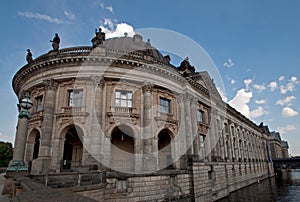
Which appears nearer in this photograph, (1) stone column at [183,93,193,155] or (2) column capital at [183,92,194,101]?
(1) stone column at [183,93,193,155]

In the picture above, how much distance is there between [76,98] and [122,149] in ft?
21.3

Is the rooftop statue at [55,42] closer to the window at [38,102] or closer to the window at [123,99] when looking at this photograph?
the window at [38,102]

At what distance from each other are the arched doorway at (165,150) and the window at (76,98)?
845 centimetres

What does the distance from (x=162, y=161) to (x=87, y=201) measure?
1983 cm

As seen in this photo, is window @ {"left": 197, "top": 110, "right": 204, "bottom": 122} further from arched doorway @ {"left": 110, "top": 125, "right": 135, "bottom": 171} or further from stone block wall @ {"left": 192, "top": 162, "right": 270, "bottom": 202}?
arched doorway @ {"left": 110, "top": 125, "right": 135, "bottom": 171}

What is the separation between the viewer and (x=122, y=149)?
20328mm

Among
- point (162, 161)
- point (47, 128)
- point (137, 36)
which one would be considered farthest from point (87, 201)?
point (137, 36)

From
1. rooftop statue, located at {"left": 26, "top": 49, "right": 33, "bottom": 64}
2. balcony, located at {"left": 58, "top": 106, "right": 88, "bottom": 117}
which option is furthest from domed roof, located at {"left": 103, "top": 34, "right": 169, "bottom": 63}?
balcony, located at {"left": 58, "top": 106, "right": 88, "bottom": 117}

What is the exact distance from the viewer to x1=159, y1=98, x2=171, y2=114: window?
21.3 metres

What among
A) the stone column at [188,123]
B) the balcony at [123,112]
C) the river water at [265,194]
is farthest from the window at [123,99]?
the river water at [265,194]

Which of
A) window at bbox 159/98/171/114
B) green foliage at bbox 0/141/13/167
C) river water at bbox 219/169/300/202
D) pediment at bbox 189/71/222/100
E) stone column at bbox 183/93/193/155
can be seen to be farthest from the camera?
green foliage at bbox 0/141/13/167

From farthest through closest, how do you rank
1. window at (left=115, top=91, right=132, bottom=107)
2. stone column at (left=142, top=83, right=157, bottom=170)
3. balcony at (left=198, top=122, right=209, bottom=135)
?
1. balcony at (left=198, top=122, right=209, bottom=135)
2. window at (left=115, top=91, right=132, bottom=107)
3. stone column at (left=142, top=83, right=157, bottom=170)

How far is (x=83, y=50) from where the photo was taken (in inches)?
745

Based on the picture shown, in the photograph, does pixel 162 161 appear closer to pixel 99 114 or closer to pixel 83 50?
pixel 99 114
